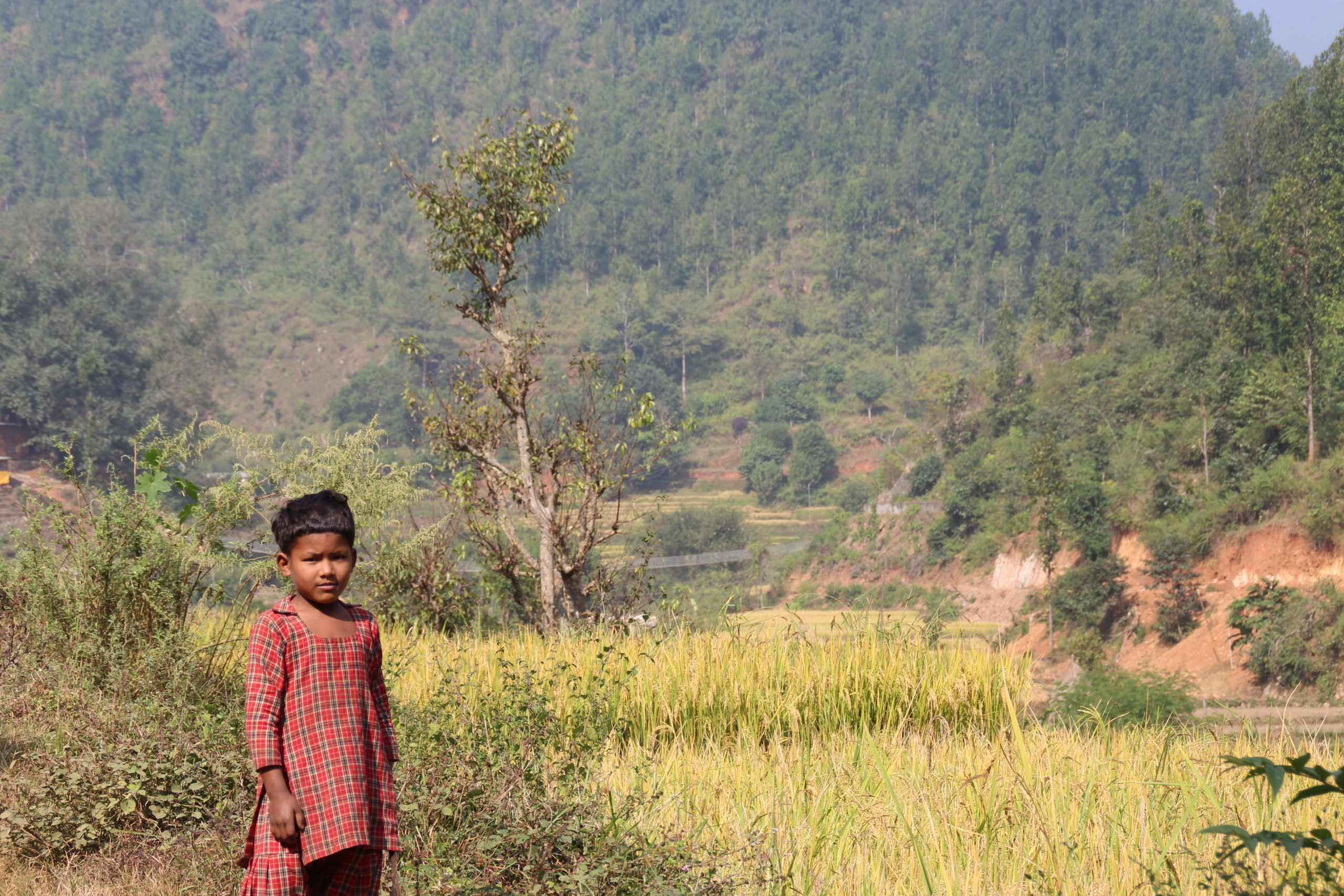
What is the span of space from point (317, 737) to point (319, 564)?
382 mm

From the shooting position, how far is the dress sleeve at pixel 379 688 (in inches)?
102

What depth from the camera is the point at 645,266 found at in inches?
3610

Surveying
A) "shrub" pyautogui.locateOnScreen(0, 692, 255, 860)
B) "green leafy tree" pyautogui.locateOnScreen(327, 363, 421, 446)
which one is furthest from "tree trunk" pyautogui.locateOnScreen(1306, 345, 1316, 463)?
"green leafy tree" pyautogui.locateOnScreen(327, 363, 421, 446)

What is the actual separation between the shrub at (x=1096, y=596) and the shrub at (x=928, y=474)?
1941 cm

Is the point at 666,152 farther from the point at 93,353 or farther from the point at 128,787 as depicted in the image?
the point at 128,787

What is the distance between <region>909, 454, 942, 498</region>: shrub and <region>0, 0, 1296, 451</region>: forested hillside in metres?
26.2

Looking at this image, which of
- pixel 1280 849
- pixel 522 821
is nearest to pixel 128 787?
pixel 522 821

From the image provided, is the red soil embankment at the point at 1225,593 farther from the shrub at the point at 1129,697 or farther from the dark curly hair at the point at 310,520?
the dark curly hair at the point at 310,520

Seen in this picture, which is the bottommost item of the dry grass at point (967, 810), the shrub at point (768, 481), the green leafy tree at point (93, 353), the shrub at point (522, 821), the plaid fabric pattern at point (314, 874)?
the shrub at point (768, 481)

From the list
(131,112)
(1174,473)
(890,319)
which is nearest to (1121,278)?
(1174,473)

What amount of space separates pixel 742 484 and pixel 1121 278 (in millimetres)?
29035

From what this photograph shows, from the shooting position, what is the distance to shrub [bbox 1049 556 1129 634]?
91.9 feet

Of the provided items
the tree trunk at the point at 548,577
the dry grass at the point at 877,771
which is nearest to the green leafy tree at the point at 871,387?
the tree trunk at the point at 548,577

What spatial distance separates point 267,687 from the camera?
241 cm
